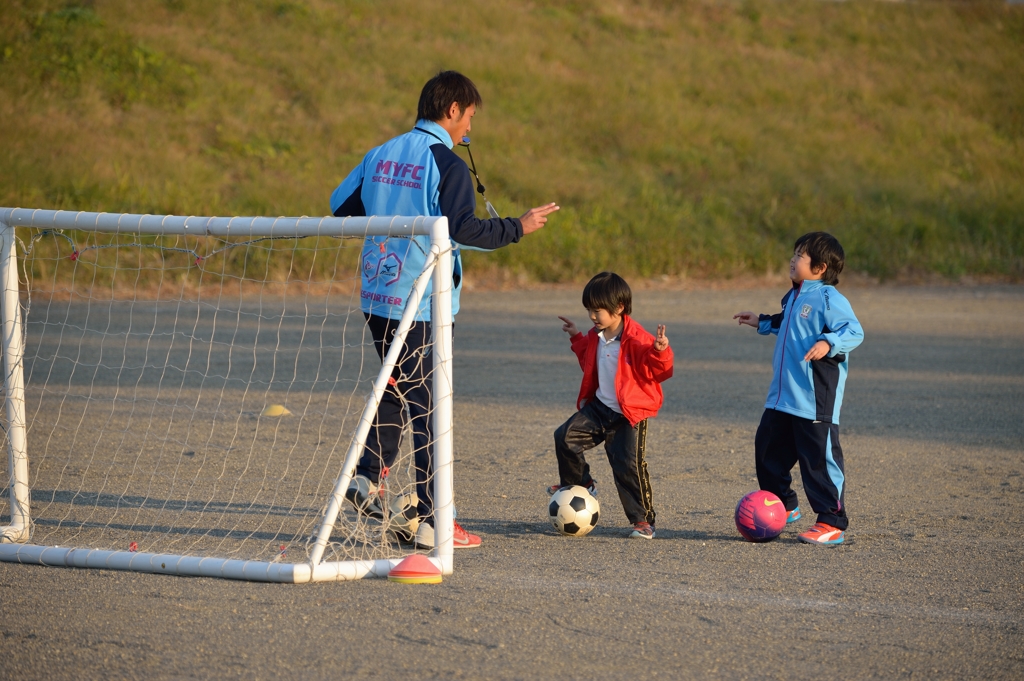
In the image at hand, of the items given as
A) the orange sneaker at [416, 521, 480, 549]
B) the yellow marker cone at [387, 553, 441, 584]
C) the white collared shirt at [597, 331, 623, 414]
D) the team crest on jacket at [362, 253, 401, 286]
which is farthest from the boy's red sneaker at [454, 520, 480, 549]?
the team crest on jacket at [362, 253, 401, 286]

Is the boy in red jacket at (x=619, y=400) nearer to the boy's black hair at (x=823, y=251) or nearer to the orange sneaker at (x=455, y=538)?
the orange sneaker at (x=455, y=538)

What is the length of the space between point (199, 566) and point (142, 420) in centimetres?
411

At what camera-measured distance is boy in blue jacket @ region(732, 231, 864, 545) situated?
503 centimetres

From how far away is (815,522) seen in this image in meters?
5.39

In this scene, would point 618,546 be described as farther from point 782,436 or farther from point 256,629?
point 256,629

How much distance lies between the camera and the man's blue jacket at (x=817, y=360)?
5.05 metres

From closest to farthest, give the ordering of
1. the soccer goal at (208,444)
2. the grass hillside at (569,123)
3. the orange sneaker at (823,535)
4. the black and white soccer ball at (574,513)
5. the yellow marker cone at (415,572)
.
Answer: the yellow marker cone at (415,572)
the soccer goal at (208,444)
the orange sneaker at (823,535)
the black and white soccer ball at (574,513)
the grass hillside at (569,123)

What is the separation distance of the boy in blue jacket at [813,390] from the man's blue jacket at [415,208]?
1540 mm

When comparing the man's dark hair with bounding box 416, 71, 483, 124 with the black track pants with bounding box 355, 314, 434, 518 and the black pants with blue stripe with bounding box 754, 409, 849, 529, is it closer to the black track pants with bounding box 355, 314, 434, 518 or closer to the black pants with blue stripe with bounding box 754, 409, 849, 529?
the black track pants with bounding box 355, 314, 434, 518

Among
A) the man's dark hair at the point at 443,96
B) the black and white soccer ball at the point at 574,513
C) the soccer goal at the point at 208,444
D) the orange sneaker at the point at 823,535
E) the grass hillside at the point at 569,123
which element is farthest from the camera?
the grass hillside at the point at 569,123

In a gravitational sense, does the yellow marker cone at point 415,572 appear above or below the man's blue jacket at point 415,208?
below

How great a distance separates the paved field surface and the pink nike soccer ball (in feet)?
0.22

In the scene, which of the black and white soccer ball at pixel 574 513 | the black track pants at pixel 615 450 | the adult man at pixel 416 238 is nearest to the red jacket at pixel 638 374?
the black track pants at pixel 615 450

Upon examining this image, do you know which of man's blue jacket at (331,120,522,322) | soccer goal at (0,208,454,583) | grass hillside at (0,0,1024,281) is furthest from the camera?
grass hillside at (0,0,1024,281)
